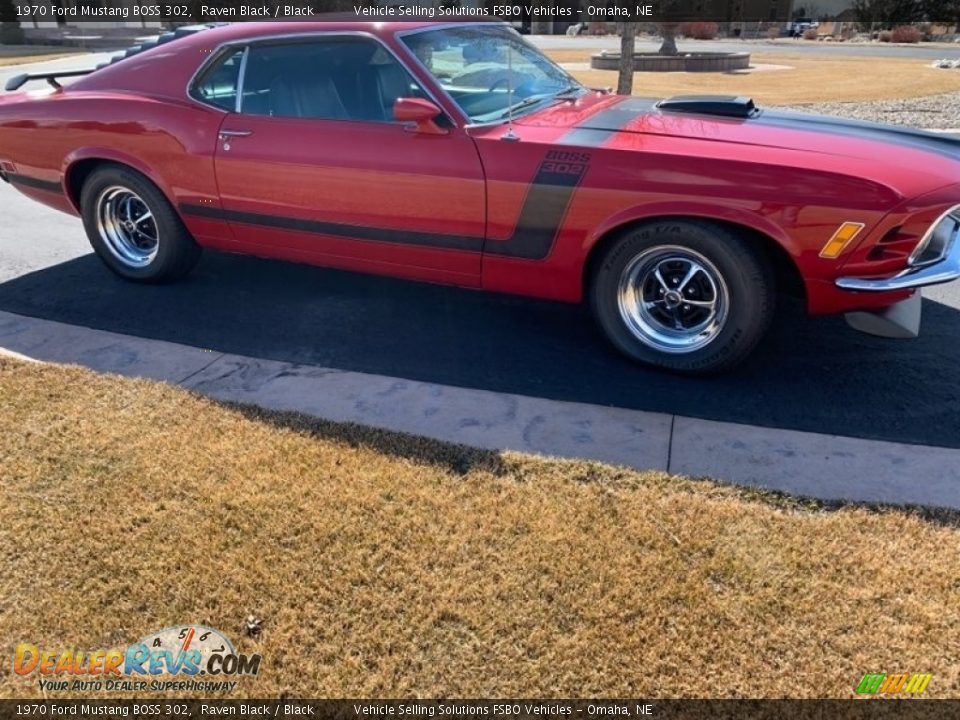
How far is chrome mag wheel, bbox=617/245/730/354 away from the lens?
3.46 m

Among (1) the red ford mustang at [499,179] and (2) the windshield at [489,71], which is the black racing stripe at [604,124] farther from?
(2) the windshield at [489,71]

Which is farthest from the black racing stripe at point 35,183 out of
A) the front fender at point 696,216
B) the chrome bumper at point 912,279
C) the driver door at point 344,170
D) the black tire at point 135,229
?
the chrome bumper at point 912,279

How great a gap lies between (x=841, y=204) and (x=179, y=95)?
351 centimetres

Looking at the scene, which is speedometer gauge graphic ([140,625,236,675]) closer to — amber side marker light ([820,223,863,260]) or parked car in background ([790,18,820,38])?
amber side marker light ([820,223,863,260])

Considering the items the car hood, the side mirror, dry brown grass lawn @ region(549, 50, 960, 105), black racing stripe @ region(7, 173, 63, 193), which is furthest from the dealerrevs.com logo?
dry brown grass lawn @ region(549, 50, 960, 105)

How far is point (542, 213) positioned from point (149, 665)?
240cm

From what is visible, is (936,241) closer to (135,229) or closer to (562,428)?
(562,428)

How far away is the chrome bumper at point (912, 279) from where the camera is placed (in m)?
3.15

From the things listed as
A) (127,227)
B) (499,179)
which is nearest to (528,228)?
(499,179)

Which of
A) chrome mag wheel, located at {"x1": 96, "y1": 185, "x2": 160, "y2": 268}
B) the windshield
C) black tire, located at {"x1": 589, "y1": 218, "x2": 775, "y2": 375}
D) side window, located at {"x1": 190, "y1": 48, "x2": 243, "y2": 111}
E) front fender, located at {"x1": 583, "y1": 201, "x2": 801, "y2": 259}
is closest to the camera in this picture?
front fender, located at {"x1": 583, "y1": 201, "x2": 801, "y2": 259}

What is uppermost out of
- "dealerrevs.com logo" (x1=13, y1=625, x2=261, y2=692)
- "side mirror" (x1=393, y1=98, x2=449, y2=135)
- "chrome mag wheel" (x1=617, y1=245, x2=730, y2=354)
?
"side mirror" (x1=393, y1=98, x2=449, y2=135)

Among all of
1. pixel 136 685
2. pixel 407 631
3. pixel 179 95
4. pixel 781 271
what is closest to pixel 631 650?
pixel 407 631

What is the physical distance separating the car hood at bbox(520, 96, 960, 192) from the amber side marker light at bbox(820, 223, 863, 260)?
217 mm

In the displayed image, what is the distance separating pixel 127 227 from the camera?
4.86 meters
